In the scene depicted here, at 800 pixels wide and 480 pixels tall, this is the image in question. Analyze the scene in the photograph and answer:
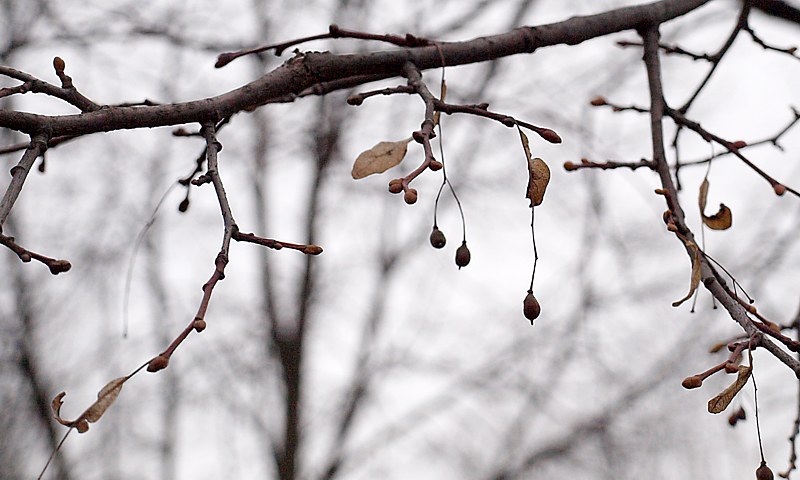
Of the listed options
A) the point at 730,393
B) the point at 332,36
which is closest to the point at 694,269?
the point at 730,393

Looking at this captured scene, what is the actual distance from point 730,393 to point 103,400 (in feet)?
1.31

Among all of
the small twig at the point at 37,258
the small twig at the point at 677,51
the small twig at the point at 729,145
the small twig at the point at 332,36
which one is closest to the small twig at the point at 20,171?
the small twig at the point at 37,258

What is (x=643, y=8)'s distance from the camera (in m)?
0.90

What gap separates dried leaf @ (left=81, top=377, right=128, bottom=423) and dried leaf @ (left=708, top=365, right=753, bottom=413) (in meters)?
0.38

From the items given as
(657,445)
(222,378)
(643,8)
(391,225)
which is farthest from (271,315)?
(643,8)

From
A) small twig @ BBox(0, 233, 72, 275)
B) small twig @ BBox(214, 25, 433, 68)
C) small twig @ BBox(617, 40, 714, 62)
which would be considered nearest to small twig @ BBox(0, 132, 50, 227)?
small twig @ BBox(0, 233, 72, 275)

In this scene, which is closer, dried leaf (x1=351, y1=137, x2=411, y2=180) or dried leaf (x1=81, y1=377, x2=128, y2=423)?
dried leaf (x1=81, y1=377, x2=128, y2=423)

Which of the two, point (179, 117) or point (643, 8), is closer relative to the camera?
point (179, 117)

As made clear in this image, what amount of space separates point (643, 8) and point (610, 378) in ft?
11.1

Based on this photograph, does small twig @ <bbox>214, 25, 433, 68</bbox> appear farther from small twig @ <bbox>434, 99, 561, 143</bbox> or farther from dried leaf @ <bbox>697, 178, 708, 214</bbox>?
dried leaf @ <bbox>697, 178, 708, 214</bbox>

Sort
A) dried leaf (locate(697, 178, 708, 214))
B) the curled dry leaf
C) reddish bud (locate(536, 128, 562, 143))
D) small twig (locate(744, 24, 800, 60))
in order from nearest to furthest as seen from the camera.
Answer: the curled dry leaf → reddish bud (locate(536, 128, 562, 143)) → dried leaf (locate(697, 178, 708, 214)) → small twig (locate(744, 24, 800, 60))

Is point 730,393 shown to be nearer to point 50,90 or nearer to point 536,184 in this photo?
point 536,184

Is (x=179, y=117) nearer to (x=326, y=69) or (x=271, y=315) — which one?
(x=326, y=69)

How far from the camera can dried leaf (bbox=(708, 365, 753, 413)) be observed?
1.77 feet
